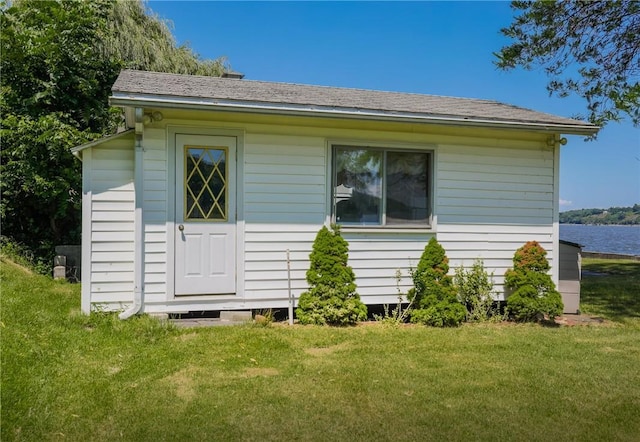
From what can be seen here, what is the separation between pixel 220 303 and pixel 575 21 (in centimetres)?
820

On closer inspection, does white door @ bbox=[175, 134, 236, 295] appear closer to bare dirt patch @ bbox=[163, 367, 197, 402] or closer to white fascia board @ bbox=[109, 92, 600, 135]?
white fascia board @ bbox=[109, 92, 600, 135]

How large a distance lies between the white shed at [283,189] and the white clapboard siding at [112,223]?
0.04ft

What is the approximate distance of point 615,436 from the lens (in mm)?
3080

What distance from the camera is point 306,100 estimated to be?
6.18 metres

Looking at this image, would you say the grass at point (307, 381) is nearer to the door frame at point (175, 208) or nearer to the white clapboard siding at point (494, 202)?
the door frame at point (175, 208)

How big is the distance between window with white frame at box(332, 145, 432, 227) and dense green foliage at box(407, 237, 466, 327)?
22.3 inches

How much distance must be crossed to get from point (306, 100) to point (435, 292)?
306 cm

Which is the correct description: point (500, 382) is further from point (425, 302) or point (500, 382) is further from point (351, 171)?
point (351, 171)

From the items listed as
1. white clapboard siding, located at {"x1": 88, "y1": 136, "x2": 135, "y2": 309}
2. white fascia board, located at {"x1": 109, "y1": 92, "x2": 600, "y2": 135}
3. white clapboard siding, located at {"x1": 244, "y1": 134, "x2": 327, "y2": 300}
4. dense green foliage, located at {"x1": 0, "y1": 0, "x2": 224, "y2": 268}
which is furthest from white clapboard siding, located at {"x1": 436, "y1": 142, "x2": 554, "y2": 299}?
dense green foliage, located at {"x1": 0, "y1": 0, "x2": 224, "y2": 268}

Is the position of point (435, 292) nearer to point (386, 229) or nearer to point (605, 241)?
point (386, 229)

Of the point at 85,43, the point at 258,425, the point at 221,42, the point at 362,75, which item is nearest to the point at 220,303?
the point at 258,425

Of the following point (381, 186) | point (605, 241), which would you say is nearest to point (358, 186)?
point (381, 186)

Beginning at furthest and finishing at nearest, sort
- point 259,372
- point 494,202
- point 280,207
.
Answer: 1. point 494,202
2. point 280,207
3. point 259,372

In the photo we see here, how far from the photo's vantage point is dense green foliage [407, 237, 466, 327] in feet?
20.4
